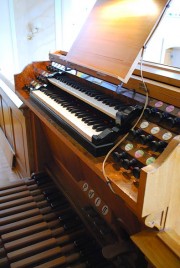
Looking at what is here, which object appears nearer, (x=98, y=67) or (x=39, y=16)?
(x=98, y=67)

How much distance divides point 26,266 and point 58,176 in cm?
84

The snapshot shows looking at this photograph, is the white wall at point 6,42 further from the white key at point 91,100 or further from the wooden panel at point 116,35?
the wooden panel at point 116,35

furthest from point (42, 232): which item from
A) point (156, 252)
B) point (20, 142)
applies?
point (20, 142)

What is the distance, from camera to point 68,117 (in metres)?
1.26

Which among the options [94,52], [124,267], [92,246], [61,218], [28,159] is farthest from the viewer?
[28,159]

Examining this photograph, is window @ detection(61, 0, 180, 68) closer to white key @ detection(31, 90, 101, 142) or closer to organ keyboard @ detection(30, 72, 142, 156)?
organ keyboard @ detection(30, 72, 142, 156)

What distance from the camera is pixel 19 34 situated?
13.5 feet

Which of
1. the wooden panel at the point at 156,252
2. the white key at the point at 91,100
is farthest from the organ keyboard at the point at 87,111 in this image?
the wooden panel at the point at 156,252

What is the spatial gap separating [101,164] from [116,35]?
0.66 metres

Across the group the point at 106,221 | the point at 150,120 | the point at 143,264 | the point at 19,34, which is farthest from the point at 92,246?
the point at 19,34

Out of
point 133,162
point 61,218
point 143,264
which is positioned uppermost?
point 133,162

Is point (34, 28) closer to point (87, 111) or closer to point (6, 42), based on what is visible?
point (6, 42)

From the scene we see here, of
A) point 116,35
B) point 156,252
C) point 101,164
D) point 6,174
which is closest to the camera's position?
point 156,252

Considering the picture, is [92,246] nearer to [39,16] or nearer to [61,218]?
[61,218]
